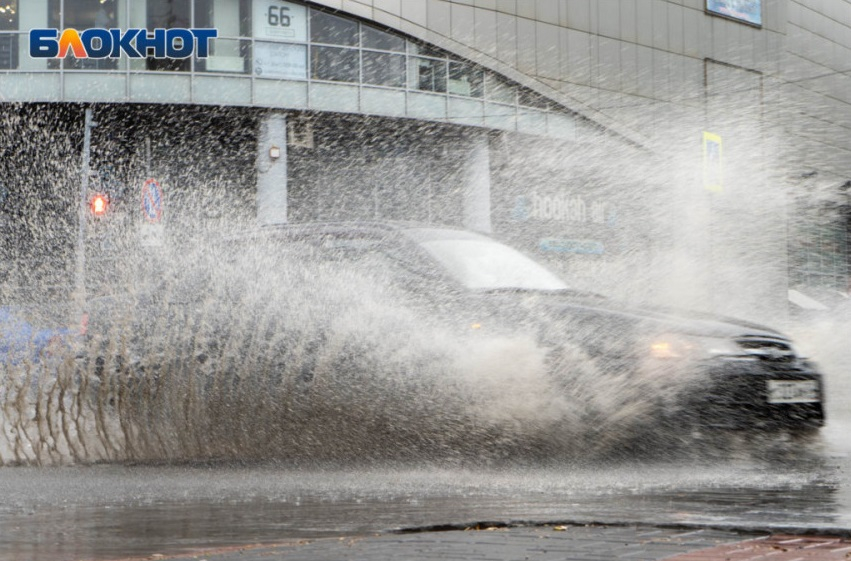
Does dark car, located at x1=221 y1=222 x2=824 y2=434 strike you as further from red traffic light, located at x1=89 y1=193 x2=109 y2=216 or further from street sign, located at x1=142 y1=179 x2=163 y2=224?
red traffic light, located at x1=89 y1=193 x2=109 y2=216

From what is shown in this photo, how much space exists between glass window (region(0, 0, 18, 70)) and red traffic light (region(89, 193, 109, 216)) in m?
4.60

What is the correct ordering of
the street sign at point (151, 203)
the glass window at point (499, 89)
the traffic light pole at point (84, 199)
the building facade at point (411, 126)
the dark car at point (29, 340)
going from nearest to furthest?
the dark car at point (29, 340), the street sign at point (151, 203), the traffic light pole at point (84, 199), the building facade at point (411, 126), the glass window at point (499, 89)

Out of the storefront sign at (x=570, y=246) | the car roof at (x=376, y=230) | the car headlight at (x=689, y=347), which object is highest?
the storefront sign at (x=570, y=246)

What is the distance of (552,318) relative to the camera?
710 centimetres

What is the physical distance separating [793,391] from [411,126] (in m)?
26.2

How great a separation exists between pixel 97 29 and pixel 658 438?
26019 millimetres

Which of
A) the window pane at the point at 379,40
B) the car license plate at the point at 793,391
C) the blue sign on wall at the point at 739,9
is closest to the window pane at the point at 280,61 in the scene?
the window pane at the point at 379,40

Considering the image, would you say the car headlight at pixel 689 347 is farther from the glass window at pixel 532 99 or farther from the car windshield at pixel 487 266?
the glass window at pixel 532 99

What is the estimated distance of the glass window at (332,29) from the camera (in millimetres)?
31833

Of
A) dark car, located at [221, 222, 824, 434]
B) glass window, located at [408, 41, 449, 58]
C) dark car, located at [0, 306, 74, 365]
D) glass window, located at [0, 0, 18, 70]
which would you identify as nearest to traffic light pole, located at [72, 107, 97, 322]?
glass window, located at [0, 0, 18, 70]

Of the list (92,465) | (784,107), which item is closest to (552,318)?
(92,465)

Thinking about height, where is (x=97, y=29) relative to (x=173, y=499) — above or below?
above

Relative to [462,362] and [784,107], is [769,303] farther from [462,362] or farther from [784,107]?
[462,362]

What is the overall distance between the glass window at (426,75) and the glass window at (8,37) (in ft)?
32.3
